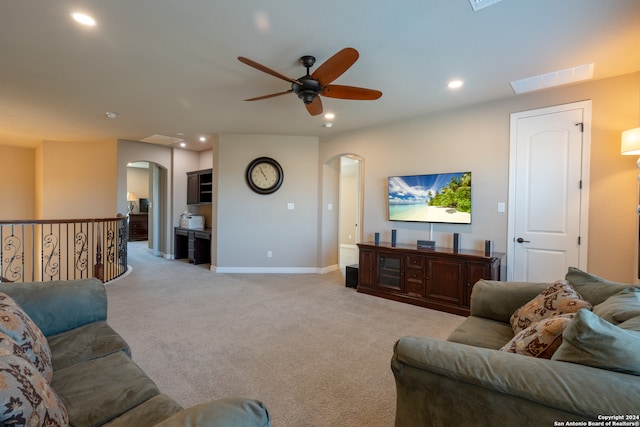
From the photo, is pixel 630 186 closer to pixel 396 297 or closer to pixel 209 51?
pixel 396 297

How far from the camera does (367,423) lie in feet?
5.65

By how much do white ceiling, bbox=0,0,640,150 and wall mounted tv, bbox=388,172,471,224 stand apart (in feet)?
3.18

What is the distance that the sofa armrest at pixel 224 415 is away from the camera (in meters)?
0.82

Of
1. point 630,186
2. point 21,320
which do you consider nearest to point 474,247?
point 630,186

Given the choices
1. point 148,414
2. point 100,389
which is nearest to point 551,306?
point 148,414

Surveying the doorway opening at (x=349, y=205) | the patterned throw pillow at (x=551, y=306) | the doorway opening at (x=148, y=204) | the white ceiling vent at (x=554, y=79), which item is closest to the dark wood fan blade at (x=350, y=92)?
the white ceiling vent at (x=554, y=79)

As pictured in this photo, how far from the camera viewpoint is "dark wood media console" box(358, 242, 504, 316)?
3.46 meters

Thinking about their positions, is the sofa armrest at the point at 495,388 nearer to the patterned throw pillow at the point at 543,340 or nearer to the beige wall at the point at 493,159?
the patterned throw pillow at the point at 543,340

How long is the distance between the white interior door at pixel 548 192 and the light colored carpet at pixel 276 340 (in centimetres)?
124

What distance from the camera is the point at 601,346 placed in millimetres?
987

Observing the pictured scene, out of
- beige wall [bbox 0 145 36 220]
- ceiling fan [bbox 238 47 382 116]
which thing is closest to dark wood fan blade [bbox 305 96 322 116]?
ceiling fan [bbox 238 47 382 116]

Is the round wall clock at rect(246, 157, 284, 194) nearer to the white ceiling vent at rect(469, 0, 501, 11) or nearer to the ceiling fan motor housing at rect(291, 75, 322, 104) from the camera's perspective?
the ceiling fan motor housing at rect(291, 75, 322, 104)

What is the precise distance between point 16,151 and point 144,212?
14.3ft

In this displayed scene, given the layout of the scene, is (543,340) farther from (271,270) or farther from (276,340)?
(271,270)
